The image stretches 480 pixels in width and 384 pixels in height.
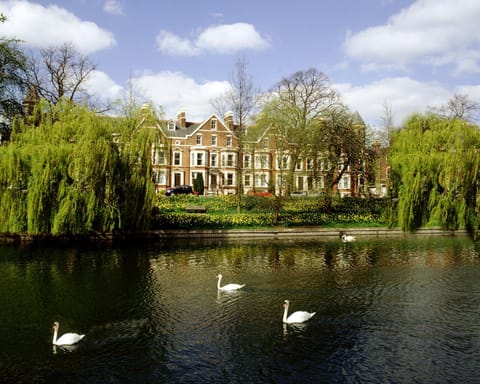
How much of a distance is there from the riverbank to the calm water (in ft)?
13.3

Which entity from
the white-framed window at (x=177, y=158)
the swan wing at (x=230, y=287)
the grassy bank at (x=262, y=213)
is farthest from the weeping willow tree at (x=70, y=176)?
the white-framed window at (x=177, y=158)

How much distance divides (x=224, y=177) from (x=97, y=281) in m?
45.2

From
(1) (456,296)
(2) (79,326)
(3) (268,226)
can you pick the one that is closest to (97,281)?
(2) (79,326)

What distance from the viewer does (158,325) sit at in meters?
13.8

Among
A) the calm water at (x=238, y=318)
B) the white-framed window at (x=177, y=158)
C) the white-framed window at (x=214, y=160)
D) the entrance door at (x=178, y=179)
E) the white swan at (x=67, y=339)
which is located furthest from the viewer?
the white-framed window at (x=214, y=160)

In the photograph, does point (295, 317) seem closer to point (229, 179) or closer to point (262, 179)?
point (262, 179)

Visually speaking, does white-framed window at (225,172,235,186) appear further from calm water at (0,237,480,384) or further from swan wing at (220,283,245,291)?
swan wing at (220,283,245,291)

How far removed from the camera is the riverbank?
29.0m

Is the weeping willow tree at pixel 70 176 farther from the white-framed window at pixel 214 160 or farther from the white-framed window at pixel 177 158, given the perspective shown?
the white-framed window at pixel 214 160

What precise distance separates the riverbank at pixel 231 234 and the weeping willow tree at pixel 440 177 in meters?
1.66

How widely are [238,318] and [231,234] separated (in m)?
19.2

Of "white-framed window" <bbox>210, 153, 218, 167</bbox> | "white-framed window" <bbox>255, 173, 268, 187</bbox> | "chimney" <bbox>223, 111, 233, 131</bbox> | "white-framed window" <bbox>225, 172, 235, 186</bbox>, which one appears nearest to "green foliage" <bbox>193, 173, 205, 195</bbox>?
"white-framed window" <bbox>210, 153, 218, 167</bbox>

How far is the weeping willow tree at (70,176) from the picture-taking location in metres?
26.3

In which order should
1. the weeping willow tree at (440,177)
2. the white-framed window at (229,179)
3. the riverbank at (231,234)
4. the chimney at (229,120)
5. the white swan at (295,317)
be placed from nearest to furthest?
the white swan at (295,317) → the riverbank at (231,234) → the weeping willow tree at (440,177) → the white-framed window at (229,179) → the chimney at (229,120)
